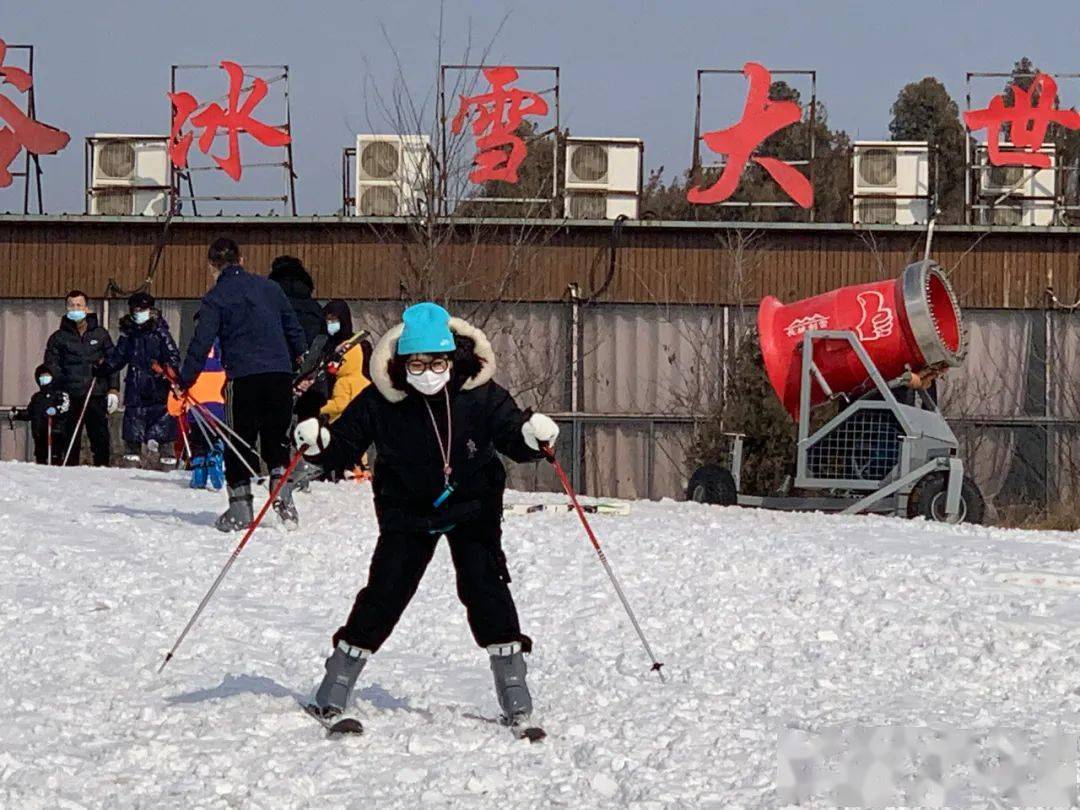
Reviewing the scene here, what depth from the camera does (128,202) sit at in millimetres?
24062

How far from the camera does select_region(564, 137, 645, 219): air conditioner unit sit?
23750 mm

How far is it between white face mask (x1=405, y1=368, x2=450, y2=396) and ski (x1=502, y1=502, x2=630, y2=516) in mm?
6822

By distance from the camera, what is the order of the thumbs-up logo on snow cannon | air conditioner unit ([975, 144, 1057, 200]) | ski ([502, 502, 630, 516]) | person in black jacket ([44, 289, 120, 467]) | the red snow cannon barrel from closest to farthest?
ski ([502, 502, 630, 516]), the red snow cannon barrel, the thumbs-up logo on snow cannon, person in black jacket ([44, 289, 120, 467]), air conditioner unit ([975, 144, 1057, 200])

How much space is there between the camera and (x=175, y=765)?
597 centimetres

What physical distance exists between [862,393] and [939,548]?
3.31 m

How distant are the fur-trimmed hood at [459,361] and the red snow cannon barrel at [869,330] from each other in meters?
8.78

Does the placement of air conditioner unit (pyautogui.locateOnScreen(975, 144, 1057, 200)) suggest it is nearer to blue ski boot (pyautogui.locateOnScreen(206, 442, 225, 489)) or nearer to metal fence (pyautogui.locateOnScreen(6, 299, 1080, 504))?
metal fence (pyautogui.locateOnScreen(6, 299, 1080, 504))

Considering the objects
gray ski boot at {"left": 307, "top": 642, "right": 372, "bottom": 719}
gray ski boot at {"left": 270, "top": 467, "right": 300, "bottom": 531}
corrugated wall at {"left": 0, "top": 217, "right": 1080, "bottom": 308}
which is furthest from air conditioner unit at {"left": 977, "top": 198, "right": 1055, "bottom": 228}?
gray ski boot at {"left": 307, "top": 642, "right": 372, "bottom": 719}

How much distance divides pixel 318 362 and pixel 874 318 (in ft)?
15.2

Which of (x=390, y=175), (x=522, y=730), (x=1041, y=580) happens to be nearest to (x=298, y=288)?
(x=1041, y=580)

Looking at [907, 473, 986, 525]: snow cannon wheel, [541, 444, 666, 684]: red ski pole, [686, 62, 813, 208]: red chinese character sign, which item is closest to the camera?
[541, 444, 666, 684]: red ski pole

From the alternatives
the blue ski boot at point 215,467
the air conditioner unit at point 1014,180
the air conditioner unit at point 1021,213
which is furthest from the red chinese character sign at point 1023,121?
the blue ski boot at point 215,467

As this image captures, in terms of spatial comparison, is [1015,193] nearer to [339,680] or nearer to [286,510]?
[286,510]

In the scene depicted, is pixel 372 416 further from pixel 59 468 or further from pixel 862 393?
pixel 59 468
